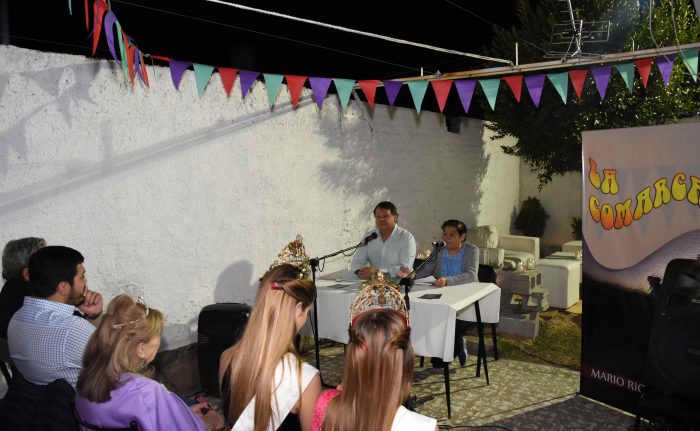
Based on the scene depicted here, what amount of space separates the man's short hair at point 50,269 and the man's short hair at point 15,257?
0.72m

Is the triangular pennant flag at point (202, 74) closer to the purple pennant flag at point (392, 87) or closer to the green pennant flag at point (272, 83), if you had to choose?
the green pennant flag at point (272, 83)

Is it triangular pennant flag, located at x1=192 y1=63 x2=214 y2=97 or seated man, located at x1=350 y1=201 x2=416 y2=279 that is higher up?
triangular pennant flag, located at x1=192 y1=63 x2=214 y2=97

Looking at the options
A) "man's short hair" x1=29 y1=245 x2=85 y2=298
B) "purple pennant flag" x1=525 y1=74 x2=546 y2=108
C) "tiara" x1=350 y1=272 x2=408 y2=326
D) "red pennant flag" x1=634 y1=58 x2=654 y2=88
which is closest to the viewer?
"man's short hair" x1=29 y1=245 x2=85 y2=298

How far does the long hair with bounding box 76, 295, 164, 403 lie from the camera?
2.02 m

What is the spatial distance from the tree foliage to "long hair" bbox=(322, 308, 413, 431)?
5.78 m

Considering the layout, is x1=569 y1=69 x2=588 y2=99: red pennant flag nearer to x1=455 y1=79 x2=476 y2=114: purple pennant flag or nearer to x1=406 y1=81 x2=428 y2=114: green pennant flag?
x1=455 y1=79 x2=476 y2=114: purple pennant flag

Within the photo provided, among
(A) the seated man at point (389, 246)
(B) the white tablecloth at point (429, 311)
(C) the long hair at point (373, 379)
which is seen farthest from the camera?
(A) the seated man at point (389, 246)

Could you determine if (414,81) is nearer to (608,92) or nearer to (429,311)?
(429,311)

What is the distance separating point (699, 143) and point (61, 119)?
4.54m

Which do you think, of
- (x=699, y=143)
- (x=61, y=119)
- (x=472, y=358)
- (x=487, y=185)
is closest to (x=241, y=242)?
(x=61, y=119)

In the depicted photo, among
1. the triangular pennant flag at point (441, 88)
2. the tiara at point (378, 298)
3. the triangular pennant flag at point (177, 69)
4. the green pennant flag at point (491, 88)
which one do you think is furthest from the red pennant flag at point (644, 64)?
the triangular pennant flag at point (177, 69)

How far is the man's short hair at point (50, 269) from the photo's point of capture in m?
2.68

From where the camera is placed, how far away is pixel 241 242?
5270mm

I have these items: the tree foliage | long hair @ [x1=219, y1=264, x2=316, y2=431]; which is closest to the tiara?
long hair @ [x1=219, y1=264, x2=316, y2=431]
